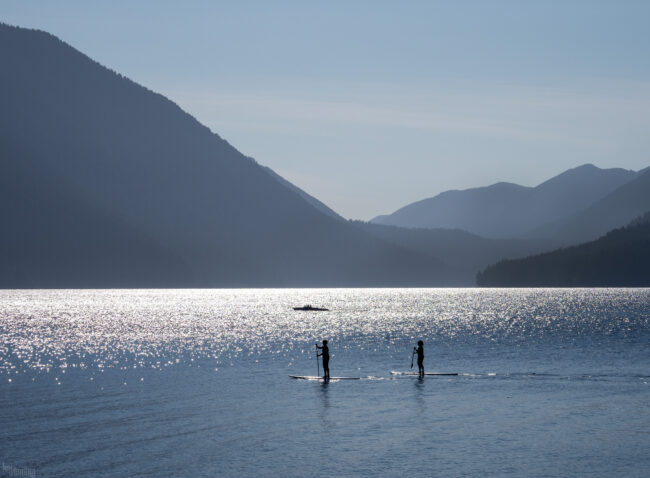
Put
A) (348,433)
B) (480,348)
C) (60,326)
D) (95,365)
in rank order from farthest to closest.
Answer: (60,326), (480,348), (95,365), (348,433)

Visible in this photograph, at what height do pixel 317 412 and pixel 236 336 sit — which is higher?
pixel 236 336

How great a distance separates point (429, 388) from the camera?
212 feet

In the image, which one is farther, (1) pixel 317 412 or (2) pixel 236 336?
(2) pixel 236 336

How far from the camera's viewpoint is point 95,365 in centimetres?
8362

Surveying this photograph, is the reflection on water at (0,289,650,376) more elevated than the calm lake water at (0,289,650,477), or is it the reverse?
the reflection on water at (0,289,650,376)

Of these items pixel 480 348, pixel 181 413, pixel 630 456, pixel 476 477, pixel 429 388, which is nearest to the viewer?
pixel 476 477

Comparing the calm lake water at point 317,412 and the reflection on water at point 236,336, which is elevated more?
the reflection on water at point 236,336

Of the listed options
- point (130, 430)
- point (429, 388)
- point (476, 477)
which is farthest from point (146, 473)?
point (429, 388)

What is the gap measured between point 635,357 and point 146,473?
7195cm

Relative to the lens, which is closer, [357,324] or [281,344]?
[281,344]

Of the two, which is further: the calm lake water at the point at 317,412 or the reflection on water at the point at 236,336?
the reflection on water at the point at 236,336

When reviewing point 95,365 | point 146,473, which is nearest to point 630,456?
point 146,473

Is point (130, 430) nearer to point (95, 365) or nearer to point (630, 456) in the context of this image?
→ point (630, 456)

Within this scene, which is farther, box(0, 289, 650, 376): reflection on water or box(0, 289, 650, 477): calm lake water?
box(0, 289, 650, 376): reflection on water
